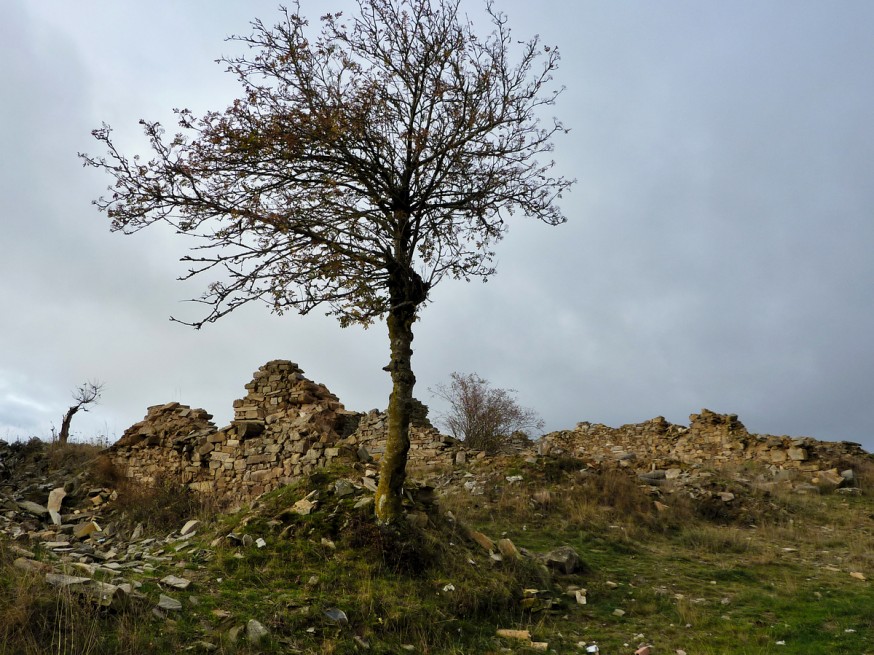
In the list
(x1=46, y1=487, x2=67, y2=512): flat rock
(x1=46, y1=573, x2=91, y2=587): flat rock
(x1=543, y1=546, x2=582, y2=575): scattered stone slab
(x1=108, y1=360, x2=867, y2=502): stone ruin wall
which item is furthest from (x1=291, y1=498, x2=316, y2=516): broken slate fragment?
(x1=46, y1=487, x2=67, y2=512): flat rock

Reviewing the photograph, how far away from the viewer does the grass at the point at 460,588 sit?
5629 millimetres

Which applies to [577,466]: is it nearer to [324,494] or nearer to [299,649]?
[324,494]

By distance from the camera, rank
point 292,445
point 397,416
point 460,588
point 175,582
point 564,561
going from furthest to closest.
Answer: point 292,445 → point 564,561 → point 397,416 → point 460,588 → point 175,582

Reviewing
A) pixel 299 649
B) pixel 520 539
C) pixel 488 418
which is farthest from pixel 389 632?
pixel 488 418

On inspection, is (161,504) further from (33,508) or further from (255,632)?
(255,632)

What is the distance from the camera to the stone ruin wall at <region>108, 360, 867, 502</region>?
1370cm

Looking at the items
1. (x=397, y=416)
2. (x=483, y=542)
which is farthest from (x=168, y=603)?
(x=483, y=542)

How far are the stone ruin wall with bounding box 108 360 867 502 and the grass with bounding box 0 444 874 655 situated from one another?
2071 mm

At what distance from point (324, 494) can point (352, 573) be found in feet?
6.73

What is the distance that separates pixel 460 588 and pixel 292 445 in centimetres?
707

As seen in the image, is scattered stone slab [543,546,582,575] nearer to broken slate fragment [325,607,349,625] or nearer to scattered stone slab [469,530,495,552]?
scattered stone slab [469,530,495,552]

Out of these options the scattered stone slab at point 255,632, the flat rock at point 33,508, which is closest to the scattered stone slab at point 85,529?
the flat rock at point 33,508

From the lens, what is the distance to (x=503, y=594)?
7836 mm

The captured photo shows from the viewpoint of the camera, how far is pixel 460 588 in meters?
7.62
